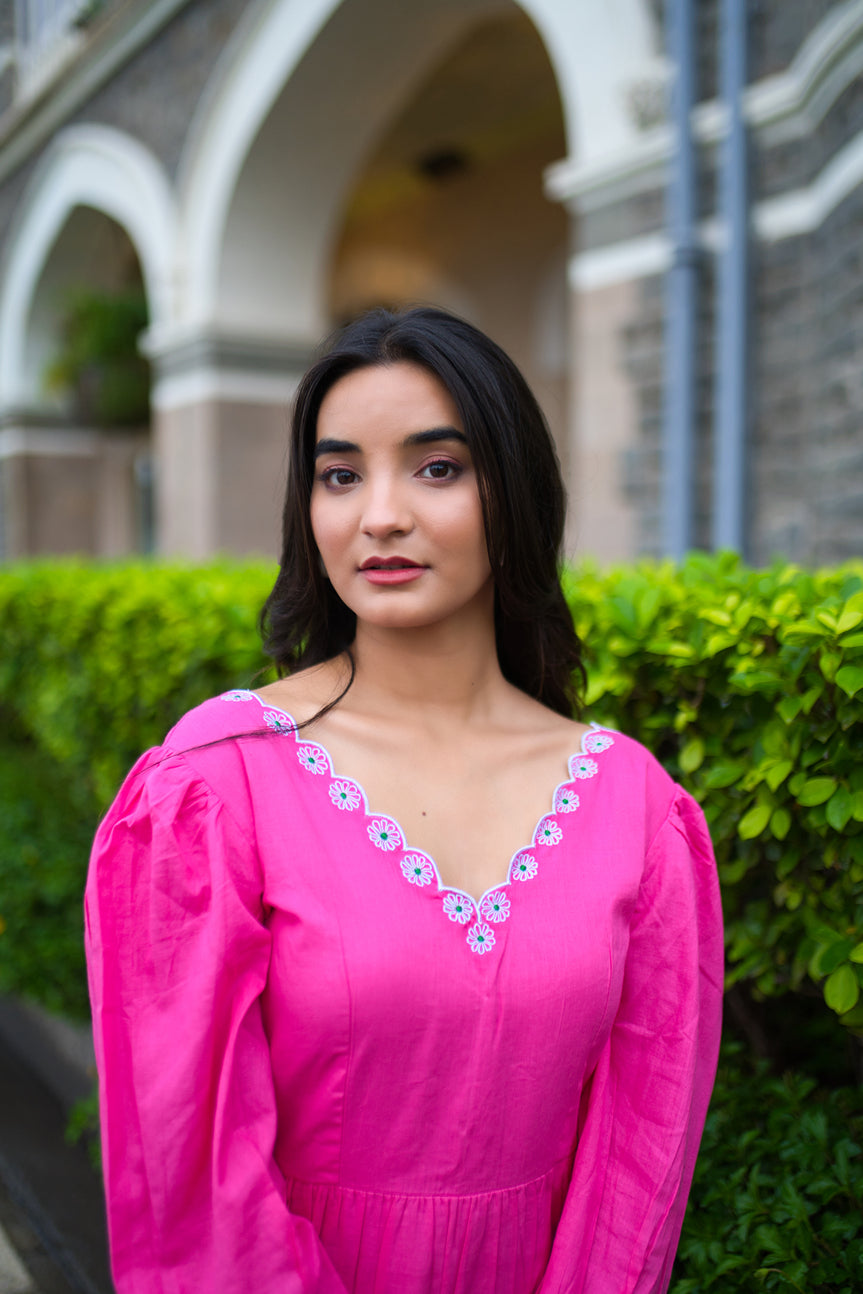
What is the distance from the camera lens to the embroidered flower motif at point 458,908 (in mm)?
1218

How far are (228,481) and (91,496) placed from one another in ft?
15.5

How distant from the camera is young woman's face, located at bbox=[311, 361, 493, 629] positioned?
50.2 inches

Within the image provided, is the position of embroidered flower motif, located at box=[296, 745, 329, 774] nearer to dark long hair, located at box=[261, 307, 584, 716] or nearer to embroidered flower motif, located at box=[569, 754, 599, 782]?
dark long hair, located at box=[261, 307, 584, 716]

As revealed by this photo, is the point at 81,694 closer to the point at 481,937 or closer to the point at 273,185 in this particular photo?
the point at 481,937

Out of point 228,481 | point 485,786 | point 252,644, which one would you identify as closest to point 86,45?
point 228,481

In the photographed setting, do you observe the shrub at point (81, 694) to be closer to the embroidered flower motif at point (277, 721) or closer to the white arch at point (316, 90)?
the embroidered flower motif at point (277, 721)

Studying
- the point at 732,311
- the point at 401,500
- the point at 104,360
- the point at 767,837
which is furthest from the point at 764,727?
the point at 104,360

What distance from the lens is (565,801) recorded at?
1372mm

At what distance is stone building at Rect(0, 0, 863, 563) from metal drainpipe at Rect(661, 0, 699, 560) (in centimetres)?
6

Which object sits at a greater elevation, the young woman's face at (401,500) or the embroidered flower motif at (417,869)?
the young woman's face at (401,500)

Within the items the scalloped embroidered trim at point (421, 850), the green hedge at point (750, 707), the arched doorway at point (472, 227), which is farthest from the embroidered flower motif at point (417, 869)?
the arched doorway at point (472, 227)

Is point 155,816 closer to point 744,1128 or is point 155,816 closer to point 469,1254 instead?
point 469,1254

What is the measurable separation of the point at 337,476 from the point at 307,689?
0.29m

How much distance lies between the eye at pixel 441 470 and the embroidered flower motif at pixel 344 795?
0.39 m
